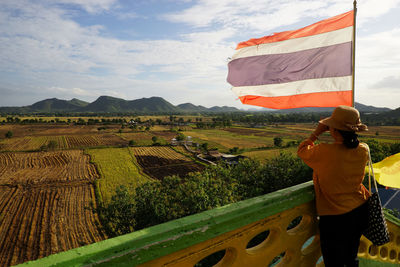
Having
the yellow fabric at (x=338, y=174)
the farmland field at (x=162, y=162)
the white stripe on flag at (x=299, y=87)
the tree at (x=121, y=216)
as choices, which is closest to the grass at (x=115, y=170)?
the farmland field at (x=162, y=162)

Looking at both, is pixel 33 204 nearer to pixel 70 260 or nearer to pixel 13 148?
pixel 70 260

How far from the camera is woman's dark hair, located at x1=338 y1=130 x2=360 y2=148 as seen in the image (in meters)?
2.36

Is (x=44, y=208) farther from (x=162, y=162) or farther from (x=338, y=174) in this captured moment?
(x=338, y=174)

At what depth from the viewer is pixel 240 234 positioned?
→ 202cm

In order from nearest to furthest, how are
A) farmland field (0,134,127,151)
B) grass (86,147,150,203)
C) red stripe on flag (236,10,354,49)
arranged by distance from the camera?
red stripe on flag (236,10,354,49) → grass (86,147,150,203) → farmland field (0,134,127,151)

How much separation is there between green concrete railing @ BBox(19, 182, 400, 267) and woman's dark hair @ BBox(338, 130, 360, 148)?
2.90 feet

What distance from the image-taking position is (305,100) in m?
4.81

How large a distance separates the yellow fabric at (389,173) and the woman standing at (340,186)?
108 centimetres

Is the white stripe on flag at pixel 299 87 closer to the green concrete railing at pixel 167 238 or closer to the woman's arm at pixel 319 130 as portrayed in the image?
the woman's arm at pixel 319 130

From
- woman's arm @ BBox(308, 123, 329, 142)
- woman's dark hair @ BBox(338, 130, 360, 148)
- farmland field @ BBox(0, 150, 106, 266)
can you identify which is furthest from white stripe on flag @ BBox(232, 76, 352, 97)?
farmland field @ BBox(0, 150, 106, 266)

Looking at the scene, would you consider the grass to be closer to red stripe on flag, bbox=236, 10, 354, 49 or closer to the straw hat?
red stripe on flag, bbox=236, 10, 354, 49

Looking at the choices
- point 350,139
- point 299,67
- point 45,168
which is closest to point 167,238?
point 350,139

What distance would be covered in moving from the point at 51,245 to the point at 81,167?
28.4m

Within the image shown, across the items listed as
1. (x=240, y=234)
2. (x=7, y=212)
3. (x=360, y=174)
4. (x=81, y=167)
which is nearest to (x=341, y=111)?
(x=360, y=174)
